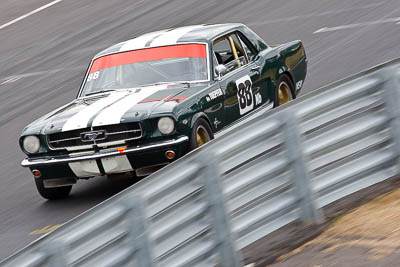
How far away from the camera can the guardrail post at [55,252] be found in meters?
5.05

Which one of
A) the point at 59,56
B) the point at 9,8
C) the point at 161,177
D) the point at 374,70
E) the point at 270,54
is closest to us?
the point at 161,177

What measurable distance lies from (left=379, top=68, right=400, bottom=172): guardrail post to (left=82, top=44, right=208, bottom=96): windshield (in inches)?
109

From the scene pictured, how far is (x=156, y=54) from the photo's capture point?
33.3 ft

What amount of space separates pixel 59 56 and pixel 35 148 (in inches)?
403

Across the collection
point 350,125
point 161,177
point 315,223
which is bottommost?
point 315,223

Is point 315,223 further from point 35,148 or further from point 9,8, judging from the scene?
point 9,8

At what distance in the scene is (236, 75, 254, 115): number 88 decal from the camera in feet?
32.8

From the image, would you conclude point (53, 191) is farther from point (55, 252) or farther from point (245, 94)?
point (55, 252)

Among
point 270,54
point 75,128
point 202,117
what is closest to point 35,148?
point 75,128

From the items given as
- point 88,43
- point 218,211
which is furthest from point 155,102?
point 88,43

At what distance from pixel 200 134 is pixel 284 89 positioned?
2170mm

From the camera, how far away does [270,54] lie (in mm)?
10961

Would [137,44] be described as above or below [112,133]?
above

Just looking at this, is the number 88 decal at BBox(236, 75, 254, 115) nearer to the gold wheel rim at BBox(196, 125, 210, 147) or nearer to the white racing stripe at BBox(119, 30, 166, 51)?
the gold wheel rim at BBox(196, 125, 210, 147)
